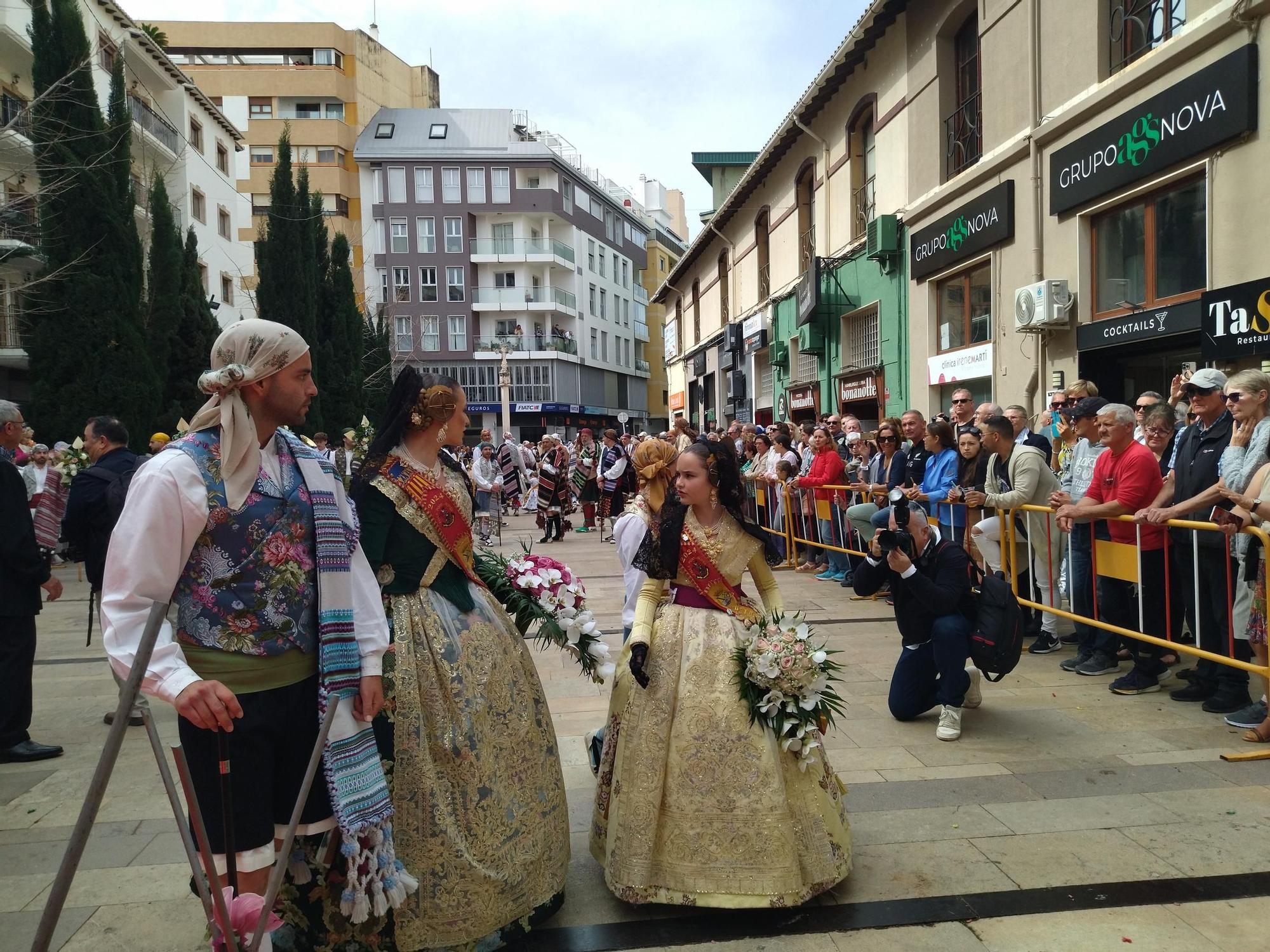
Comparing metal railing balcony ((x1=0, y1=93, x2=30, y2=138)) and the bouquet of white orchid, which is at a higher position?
metal railing balcony ((x1=0, y1=93, x2=30, y2=138))

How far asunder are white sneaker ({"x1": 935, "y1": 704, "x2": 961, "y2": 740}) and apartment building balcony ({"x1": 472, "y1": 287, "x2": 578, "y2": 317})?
156 feet

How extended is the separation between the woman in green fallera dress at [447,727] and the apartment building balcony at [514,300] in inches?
1920

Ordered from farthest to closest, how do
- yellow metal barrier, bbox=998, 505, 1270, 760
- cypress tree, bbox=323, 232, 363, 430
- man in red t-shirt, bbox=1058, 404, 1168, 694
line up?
cypress tree, bbox=323, 232, 363, 430 < man in red t-shirt, bbox=1058, 404, 1168, 694 < yellow metal barrier, bbox=998, 505, 1270, 760

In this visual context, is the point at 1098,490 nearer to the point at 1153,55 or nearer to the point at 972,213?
the point at 1153,55

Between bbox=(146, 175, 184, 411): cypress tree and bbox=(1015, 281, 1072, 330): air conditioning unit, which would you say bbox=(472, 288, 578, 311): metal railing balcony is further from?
bbox=(1015, 281, 1072, 330): air conditioning unit

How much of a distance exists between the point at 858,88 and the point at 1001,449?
11557mm

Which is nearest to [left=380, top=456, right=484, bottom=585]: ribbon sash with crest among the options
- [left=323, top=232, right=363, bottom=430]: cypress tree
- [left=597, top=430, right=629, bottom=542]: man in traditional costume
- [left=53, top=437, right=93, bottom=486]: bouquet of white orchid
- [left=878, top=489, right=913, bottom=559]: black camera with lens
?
[left=878, top=489, right=913, bottom=559]: black camera with lens

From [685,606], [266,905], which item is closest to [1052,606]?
[685,606]

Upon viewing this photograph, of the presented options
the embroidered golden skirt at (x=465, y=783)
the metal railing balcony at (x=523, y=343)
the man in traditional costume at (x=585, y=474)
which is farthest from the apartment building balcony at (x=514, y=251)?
the embroidered golden skirt at (x=465, y=783)

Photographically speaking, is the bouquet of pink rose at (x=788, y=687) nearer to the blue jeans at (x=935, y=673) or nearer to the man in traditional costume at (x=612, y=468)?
the blue jeans at (x=935, y=673)

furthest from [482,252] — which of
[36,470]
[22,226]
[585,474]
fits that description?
[36,470]

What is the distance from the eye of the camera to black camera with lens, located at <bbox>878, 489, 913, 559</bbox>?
5.00 meters

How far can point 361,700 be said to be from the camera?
2537 millimetres

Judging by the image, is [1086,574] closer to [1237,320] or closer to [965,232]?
[1237,320]
